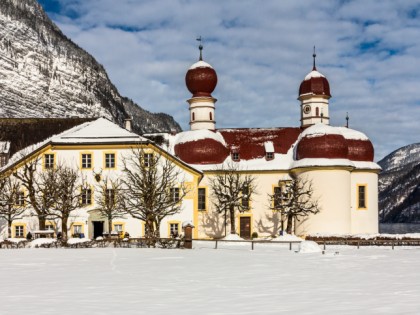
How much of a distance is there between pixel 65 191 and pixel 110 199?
19.4 ft

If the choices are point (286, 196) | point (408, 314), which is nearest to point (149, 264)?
point (408, 314)

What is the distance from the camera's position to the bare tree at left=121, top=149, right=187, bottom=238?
138 feet

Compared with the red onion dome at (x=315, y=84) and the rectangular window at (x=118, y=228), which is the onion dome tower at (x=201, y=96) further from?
the rectangular window at (x=118, y=228)

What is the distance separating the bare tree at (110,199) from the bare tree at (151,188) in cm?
58

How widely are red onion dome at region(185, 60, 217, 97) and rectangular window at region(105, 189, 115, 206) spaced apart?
16368 millimetres

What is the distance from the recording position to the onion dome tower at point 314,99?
62094 millimetres

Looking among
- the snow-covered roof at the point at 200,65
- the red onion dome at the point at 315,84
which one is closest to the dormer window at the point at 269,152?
the red onion dome at the point at 315,84

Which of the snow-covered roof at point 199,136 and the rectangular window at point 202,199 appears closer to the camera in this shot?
the rectangular window at point 202,199

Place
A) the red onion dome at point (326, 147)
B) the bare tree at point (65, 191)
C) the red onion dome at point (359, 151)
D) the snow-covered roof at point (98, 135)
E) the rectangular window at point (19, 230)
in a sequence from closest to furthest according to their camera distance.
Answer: the bare tree at point (65, 191)
the rectangular window at point (19, 230)
the snow-covered roof at point (98, 135)
the red onion dome at point (326, 147)
the red onion dome at point (359, 151)

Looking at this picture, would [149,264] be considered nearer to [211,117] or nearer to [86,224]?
[86,224]

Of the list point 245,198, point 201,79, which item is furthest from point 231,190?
point 201,79

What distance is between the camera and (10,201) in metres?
45.3

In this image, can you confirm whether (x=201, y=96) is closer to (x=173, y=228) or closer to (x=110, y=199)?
(x=173, y=228)

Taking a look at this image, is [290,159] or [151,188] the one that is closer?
[151,188]
